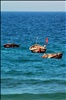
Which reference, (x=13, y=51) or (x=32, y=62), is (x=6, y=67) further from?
(x=13, y=51)

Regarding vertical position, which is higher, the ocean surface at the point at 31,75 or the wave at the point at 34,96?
the ocean surface at the point at 31,75

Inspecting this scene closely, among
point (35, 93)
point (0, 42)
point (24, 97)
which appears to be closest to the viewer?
point (24, 97)

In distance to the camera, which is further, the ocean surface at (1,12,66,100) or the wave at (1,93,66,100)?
the ocean surface at (1,12,66,100)

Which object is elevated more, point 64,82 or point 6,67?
point 6,67

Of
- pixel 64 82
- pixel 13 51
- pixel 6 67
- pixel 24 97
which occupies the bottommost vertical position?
pixel 24 97

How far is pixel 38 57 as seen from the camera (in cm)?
4222

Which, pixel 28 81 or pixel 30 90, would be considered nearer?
pixel 30 90

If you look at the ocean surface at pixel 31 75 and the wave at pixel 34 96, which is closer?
the wave at pixel 34 96

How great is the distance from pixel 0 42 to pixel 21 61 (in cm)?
1478

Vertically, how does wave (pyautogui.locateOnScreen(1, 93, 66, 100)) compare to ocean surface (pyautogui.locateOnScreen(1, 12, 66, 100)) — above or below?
below

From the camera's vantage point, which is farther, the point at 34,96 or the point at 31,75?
the point at 31,75

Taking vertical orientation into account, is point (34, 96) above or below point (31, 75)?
below

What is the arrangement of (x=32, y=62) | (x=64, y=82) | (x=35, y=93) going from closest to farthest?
(x=35, y=93), (x=64, y=82), (x=32, y=62)

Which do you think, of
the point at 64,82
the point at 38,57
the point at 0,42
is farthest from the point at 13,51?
the point at 64,82
